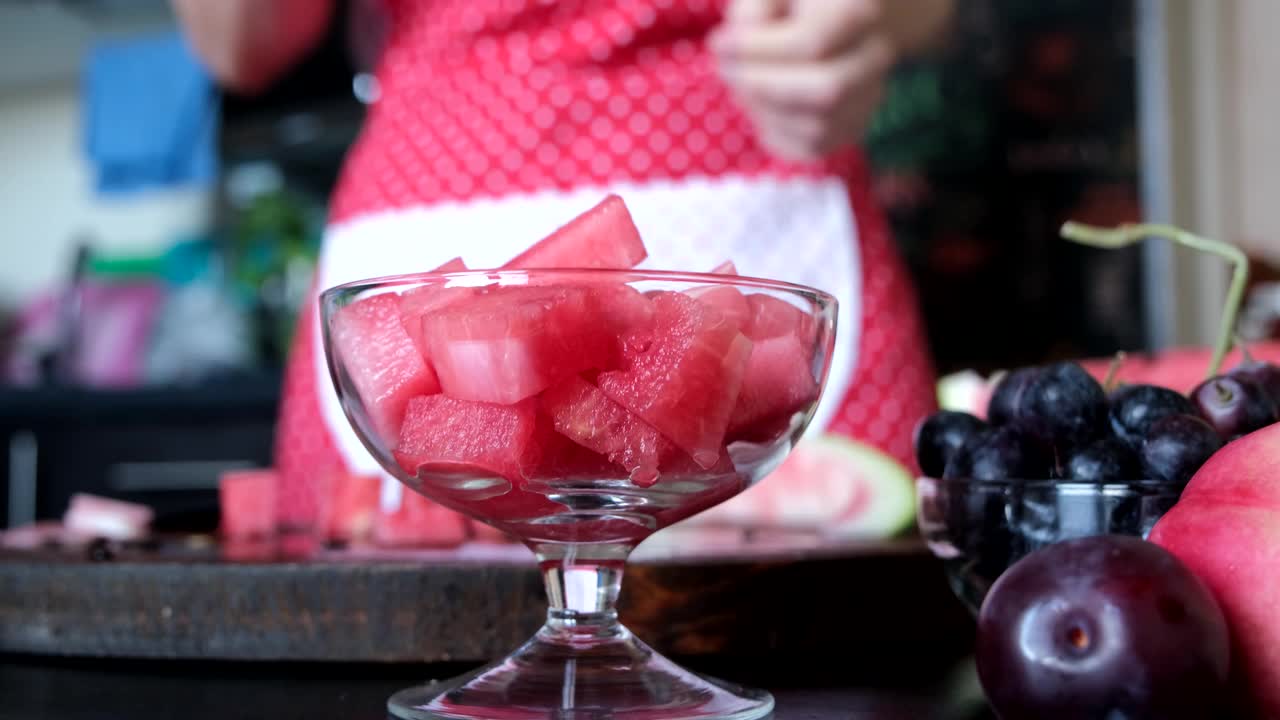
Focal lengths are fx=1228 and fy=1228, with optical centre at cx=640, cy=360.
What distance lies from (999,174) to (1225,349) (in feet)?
8.45

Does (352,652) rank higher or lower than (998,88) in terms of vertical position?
lower

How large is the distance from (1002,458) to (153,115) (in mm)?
3402

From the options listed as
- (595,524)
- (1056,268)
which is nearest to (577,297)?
(595,524)

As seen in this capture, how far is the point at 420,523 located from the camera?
89 cm

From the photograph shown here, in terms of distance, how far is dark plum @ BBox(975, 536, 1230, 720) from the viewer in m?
0.40

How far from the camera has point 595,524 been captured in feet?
1.66

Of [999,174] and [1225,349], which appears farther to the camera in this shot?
[999,174]

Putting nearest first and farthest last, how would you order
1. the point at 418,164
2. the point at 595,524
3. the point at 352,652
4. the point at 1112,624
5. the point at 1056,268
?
the point at 1112,624 → the point at 595,524 → the point at 352,652 → the point at 418,164 → the point at 1056,268

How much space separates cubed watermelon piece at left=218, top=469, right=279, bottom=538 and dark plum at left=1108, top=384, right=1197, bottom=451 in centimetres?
69

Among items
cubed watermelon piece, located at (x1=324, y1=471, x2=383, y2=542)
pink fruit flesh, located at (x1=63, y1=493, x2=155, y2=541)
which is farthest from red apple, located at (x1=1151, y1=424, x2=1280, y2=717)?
pink fruit flesh, located at (x1=63, y1=493, x2=155, y2=541)

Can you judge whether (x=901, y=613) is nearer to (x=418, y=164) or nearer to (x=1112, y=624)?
(x=1112, y=624)

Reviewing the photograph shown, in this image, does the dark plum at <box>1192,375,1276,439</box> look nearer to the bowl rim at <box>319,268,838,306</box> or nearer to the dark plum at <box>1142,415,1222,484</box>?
the dark plum at <box>1142,415,1222,484</box>

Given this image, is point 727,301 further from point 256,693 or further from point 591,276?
point 256,693

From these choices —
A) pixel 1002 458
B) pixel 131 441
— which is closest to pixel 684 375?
pixel 1002 458
